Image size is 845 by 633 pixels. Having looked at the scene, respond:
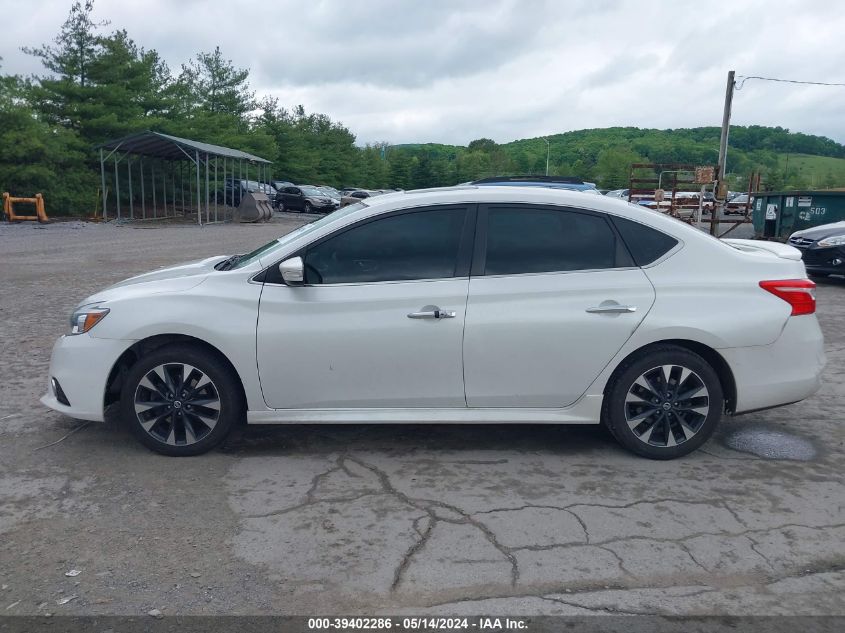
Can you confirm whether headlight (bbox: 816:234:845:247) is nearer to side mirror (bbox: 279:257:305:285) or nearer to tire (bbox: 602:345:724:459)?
tire (bbox: 602:345:724:459)

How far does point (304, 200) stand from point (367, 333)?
39088mm

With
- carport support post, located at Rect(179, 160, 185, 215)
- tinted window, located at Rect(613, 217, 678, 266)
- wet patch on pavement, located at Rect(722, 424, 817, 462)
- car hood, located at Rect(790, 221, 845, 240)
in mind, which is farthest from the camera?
carport support post, located at Rect(179, 160, 185, 215)

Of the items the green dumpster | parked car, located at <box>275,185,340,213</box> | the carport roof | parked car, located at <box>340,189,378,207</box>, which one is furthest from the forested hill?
the green dumpster

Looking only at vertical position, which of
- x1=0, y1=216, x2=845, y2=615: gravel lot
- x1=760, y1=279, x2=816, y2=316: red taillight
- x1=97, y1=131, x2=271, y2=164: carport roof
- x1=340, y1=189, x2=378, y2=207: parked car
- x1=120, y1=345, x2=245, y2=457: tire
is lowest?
x1=0, y1=216, x2=845, y2=615: gravel lot

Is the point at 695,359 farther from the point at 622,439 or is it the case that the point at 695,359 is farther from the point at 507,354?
the point at 507,354

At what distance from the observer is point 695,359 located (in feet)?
14.7

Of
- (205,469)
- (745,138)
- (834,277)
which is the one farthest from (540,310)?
(745,138)

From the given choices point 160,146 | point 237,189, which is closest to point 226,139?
point 237,189

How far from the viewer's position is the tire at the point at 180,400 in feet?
14.7

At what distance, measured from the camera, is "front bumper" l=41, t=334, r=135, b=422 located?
14.8 feet

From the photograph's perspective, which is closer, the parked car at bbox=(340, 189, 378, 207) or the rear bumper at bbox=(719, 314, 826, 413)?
the rear bumper at bbox=(719, 314, 826, 413)

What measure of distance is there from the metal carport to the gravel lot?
24.4 meters

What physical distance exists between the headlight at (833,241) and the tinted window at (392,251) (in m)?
10.3

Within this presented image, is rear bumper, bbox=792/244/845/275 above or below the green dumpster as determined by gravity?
below
